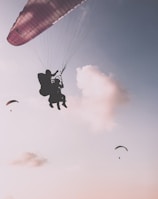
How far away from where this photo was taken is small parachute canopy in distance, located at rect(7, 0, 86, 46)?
73.5 feet

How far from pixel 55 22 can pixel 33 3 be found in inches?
63.3

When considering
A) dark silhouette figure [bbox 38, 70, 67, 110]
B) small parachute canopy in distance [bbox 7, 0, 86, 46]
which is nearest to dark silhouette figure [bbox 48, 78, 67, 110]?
dark silhouette figure [bbox 38, 70, 67, 110]

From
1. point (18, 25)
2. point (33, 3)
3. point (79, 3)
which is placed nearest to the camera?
point (79, 3)

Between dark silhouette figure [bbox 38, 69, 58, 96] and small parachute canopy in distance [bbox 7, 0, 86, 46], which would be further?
dark silhouette figure [bbox 38, 69, 58, 96]

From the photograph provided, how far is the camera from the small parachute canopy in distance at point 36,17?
73.5 ft

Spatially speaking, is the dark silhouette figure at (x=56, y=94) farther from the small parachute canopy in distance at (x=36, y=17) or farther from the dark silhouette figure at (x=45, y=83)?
the small parachute canopy in distance at (x=36, y=17)

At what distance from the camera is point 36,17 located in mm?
24188

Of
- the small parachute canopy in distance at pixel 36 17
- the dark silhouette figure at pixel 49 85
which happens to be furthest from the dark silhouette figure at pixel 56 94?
the small parachute canopy in distance at pixel 36 17

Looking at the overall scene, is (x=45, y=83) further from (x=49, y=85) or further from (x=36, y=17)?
(x=36, y=17)

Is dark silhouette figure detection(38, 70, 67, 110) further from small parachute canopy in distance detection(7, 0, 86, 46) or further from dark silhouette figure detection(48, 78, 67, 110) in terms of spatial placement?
small parachute canopy in distance detection(7, 0, 86, 46)

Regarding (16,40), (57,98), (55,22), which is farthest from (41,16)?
(57,98)

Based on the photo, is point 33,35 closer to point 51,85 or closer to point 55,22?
point 55,22

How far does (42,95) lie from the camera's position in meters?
23.5

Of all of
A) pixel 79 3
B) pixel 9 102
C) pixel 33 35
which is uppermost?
pixel 9 102
